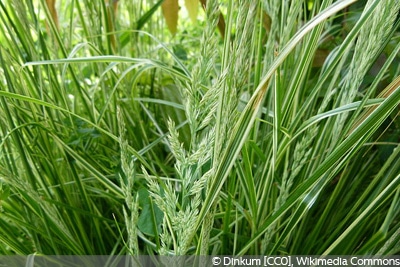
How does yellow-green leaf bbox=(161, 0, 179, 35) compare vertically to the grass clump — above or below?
above

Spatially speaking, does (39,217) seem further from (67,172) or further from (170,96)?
(170,96)

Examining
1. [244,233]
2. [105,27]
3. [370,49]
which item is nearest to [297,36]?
[370,49]

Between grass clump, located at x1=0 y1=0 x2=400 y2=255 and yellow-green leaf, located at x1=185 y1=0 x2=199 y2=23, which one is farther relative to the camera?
yellow-green leaf, located at x1=185 y1=0 x2=199 y2=23

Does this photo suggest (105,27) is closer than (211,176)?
No

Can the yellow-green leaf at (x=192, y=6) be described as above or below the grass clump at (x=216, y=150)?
above

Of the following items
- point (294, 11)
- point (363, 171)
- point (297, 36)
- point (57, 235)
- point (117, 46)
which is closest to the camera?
point (297, 36)

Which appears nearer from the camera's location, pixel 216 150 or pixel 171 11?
pixel 216 150

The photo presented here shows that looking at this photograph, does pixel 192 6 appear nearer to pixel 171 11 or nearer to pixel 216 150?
pixel 171 11

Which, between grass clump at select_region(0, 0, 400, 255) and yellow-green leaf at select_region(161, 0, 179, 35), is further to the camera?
yellow-green leaf at select_region(161, 0, 179, 35)

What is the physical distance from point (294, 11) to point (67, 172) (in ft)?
1.15

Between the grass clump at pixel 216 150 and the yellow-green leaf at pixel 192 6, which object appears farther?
the yellow-green leaf at pixel 192 6

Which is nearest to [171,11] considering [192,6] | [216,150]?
[192,6]

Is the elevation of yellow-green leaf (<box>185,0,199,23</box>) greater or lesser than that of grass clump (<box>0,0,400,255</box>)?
greater

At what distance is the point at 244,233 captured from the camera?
599 millimetres
